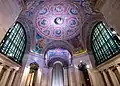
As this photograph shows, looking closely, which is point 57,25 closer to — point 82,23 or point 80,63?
point 82,23

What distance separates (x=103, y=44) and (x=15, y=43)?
26.1ft

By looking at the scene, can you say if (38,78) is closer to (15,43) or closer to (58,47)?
(15,43)

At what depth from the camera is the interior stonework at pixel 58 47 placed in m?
8.25

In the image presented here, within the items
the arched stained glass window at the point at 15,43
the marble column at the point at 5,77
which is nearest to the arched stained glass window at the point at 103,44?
the arched stained glass window at the point at 15,43

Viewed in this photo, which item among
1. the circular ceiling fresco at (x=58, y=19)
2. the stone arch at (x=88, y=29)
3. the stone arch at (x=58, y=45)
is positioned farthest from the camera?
the stone arch at (x=58, y=45)

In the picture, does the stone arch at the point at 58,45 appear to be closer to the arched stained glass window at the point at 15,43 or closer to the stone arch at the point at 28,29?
the stone arch at the point at 28,29

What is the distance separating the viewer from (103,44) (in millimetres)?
9375

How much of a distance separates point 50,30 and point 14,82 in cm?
688

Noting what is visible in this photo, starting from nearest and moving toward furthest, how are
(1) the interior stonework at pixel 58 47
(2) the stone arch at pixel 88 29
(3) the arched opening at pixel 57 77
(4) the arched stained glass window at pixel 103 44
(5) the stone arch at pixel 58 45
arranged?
(4) the arched stained glass window at pixel 103 44 < (1) the interior stonework at pixel 58 47 < (2) the stone arch at pixel 88 29 < (5) the stone arch at pixel 58 45 < (3) the arched opening at pixel 57 77

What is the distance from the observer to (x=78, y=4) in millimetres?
10742

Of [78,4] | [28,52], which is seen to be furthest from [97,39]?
[28,52]

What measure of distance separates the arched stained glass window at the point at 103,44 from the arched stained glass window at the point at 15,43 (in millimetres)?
7395

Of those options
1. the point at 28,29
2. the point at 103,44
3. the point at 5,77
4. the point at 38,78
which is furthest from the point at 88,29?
the point at 5,77

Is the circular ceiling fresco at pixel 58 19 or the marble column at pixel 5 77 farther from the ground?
the circular ceiling fresco at pixel 58 19
